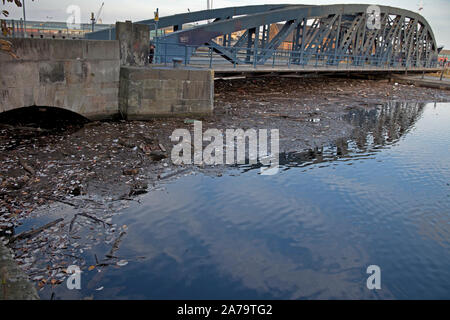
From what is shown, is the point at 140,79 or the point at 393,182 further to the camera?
the point at 140,79

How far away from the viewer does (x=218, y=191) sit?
8758mm

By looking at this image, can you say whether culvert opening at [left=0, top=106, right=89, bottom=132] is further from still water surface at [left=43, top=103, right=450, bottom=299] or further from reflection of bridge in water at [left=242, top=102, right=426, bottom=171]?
reflection of bridge in water at [left=242, top=102, right=426, bottom=171]

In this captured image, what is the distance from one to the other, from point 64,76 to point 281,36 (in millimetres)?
15776

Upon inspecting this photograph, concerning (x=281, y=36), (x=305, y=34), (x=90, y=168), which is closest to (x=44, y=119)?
(x=90, y=168)

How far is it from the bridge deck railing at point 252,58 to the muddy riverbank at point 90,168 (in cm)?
240

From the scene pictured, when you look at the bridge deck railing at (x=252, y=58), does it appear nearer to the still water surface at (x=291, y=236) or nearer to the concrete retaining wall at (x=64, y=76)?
the concrete retaining wall at (x=64, y=76)

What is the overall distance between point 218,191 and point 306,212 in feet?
6.67

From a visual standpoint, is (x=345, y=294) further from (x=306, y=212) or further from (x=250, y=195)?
(x=250, y=195)

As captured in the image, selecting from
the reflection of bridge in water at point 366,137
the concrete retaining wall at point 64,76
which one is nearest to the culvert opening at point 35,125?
the concrete retaining wall at point 64,76

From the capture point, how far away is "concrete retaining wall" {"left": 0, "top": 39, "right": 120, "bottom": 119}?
1153 centimetres

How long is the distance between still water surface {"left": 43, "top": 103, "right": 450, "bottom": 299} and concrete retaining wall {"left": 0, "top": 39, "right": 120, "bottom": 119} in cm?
624

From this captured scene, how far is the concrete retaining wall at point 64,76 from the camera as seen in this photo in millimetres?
11531

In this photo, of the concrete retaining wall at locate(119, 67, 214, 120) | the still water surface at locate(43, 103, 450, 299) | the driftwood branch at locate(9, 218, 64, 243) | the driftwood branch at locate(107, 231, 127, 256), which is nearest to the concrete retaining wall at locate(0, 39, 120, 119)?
the concrete retaining wall at locate(119, 67, 214, 120)
